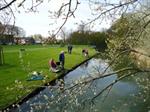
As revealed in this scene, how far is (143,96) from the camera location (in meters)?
22.5

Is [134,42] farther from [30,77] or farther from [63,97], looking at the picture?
[30,77]

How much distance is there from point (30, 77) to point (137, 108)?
35.7 ft

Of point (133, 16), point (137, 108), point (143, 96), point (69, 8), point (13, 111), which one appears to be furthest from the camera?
point (143, 96)

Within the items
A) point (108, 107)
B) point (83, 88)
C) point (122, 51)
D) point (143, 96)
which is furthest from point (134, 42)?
point (143, 96)

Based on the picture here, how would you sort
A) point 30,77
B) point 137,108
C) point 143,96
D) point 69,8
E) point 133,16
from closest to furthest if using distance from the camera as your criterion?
point 69,8 → point 133,16 → point 137,108 → point 143,96 → point 30,77

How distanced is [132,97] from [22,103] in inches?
287

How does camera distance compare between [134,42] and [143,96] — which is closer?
[134,42]

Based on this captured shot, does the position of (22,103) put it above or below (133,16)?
below

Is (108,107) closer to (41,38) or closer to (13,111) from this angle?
(13,111)

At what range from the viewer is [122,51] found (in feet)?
24.6

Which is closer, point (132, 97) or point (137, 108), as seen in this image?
point (137, 108)

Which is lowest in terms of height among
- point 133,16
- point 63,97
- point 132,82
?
point 132,82

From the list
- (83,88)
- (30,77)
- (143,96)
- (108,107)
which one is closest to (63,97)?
Result: (83,88)

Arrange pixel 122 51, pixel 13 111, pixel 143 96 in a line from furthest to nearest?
pixel 143 96 < pixel 13 111 < pixel 122 51
